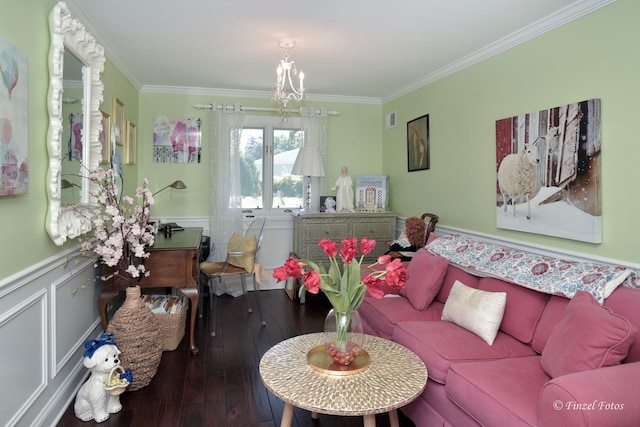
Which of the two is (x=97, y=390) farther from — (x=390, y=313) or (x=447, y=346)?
(x=447, y=346)

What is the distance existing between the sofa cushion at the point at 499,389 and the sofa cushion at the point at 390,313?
27.7 inches

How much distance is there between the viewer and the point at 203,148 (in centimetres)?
467

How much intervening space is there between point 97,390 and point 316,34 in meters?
2.69

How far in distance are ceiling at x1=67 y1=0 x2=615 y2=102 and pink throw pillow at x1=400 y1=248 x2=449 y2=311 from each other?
165cm

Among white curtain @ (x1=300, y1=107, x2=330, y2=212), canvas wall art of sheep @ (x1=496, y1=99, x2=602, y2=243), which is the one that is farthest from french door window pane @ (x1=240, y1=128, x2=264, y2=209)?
canvas wall art of sheep @ (x1=496, y1=99, x2=602, y2=243)

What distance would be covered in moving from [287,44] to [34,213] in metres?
2.08

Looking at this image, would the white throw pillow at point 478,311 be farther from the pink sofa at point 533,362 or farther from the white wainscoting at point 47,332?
the white wainscoting at point 47,332

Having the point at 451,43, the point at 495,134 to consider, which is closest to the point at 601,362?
the point at 495,134

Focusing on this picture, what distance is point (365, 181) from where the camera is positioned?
4.84 metres

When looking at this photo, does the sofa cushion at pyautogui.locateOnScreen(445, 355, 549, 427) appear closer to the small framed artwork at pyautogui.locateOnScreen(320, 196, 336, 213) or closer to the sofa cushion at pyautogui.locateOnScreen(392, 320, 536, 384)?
the sofa cushion at pyautogui.locateOnScreen(392, 320, 536, 384)

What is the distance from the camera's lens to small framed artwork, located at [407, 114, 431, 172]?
162 inches

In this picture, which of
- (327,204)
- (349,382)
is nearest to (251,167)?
(327,204)

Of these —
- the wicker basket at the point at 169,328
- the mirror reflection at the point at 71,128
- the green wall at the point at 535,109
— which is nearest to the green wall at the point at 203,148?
the green wall at the point at 535,109

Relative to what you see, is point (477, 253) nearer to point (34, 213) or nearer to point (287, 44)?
point (287, 44)
